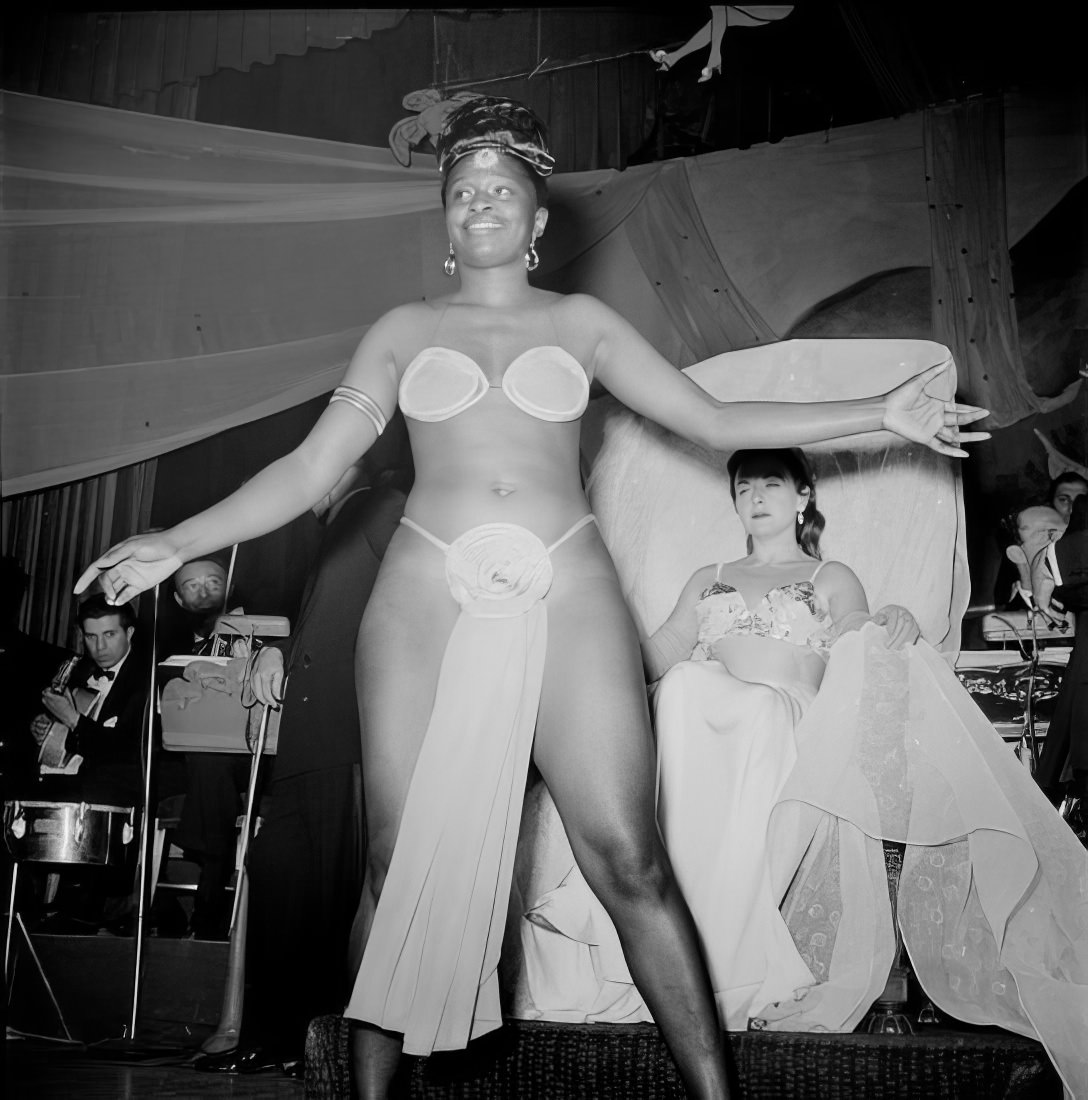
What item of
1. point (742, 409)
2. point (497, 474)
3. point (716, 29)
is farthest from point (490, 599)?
point (716, 29)

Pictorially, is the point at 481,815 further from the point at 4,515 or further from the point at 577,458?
the point at 4,515

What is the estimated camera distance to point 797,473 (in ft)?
12.3

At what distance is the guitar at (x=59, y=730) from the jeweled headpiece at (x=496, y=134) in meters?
1.79

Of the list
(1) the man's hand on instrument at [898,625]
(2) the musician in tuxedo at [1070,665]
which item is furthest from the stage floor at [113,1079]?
(2) the musician in tuxedo at [1070,665]

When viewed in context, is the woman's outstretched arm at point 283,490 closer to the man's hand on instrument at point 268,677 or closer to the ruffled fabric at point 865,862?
the man's hand on instrument at point 268,677

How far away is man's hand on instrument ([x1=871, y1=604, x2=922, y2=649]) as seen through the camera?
138 inches

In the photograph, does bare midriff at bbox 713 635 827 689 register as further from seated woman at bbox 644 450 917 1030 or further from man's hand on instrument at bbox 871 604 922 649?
man's hand on instrument at bbox 871 604 922 649

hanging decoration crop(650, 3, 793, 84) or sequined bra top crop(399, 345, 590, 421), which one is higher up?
hanging decoration crop(650, 3, 793, 84)

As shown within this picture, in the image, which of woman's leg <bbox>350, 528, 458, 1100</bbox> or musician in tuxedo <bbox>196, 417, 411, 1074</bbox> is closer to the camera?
woman's leg <bbox>350, 528, 458, 1100</bbox>

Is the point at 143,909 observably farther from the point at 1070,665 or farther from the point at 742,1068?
the point at 1070,665

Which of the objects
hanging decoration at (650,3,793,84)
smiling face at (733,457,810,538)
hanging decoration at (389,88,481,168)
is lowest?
smiling face at (733,457,810,538)

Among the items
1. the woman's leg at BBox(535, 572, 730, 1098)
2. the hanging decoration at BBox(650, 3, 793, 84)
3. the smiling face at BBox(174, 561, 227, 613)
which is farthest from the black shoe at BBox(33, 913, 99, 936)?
the hanging decoration at BBox(650, 3, 793, 84)

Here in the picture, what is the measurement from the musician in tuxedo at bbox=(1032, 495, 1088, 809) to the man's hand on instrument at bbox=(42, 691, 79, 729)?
2.68 meters

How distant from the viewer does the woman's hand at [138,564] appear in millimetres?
3348
